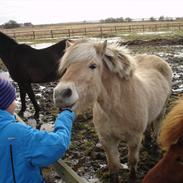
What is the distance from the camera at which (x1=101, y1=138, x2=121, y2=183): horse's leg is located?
388 centimetres

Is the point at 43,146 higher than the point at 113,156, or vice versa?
the point at 43,146

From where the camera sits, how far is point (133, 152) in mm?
3959

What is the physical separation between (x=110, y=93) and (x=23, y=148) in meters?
1.70

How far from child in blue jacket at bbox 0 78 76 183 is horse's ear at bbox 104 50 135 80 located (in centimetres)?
144

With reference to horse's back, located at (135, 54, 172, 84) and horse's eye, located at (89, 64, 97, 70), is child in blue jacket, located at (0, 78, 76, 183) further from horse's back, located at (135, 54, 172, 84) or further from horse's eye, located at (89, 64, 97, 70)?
horse's back, located at (135, 54, 172, 84)

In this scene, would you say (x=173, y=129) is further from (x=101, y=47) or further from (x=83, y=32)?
(x=83, y=32)

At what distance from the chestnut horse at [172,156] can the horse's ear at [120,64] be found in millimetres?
1386

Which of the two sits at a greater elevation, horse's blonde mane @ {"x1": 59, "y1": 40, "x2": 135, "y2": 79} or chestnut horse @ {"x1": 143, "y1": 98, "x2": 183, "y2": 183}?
horse's blonde mane @ {"x1": 59, "y1": 40, "x2": 135, "y2": 79}

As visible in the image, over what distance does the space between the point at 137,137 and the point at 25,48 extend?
5.06m

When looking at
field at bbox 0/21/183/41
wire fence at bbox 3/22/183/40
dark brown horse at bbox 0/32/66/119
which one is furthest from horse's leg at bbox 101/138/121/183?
wire fence at bbox 3/22/183/40

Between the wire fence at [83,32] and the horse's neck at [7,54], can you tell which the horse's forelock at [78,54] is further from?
the wire fence at [83,32]

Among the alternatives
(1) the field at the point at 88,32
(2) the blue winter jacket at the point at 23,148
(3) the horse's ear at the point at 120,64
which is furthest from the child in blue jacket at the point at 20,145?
(1) the field at the point at 88,32

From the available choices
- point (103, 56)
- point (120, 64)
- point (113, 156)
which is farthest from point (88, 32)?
point (103, 56)

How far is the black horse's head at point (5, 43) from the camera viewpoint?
7867mm
